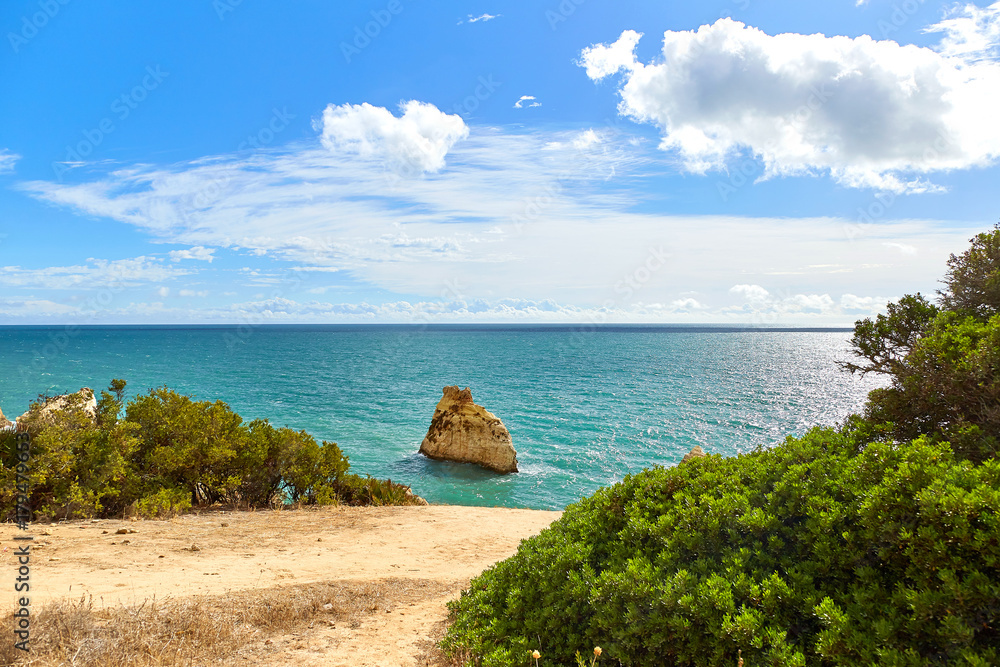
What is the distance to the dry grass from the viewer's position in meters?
5.71

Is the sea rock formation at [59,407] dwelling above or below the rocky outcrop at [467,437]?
above

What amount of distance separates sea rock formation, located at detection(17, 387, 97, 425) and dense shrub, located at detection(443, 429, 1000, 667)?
14171 mm

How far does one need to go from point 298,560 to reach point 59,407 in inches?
392

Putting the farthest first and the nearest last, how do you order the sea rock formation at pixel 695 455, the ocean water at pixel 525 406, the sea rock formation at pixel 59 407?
the ocean water at pixel 525 406
the sea rock formation at pixel 59 407
the sea rock formation at pixel 695 455

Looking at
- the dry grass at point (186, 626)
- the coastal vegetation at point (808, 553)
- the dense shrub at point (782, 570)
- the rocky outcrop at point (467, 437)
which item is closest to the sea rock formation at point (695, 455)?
the coastal vegetation at point (808, 553)

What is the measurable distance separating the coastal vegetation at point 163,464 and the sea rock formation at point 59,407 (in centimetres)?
4

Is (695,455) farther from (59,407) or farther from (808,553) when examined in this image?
(59,407)

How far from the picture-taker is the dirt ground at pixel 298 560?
7102mm

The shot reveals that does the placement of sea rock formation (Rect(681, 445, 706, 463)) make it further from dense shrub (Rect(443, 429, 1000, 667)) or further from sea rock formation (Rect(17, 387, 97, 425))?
sea rock formation (Rect(17, 387, 97, 425))

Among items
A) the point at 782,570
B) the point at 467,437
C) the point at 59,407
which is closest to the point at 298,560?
the point at 782,570

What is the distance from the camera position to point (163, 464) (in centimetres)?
1511

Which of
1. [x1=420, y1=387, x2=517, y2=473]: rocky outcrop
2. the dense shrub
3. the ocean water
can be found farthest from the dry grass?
[x1=420, y1=387, x2=517, y2=473]: rocky outcrop

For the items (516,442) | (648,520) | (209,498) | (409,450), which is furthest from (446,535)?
(516,442)

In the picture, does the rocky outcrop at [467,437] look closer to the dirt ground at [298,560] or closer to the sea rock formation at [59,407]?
the dirt ground at [298,560]
